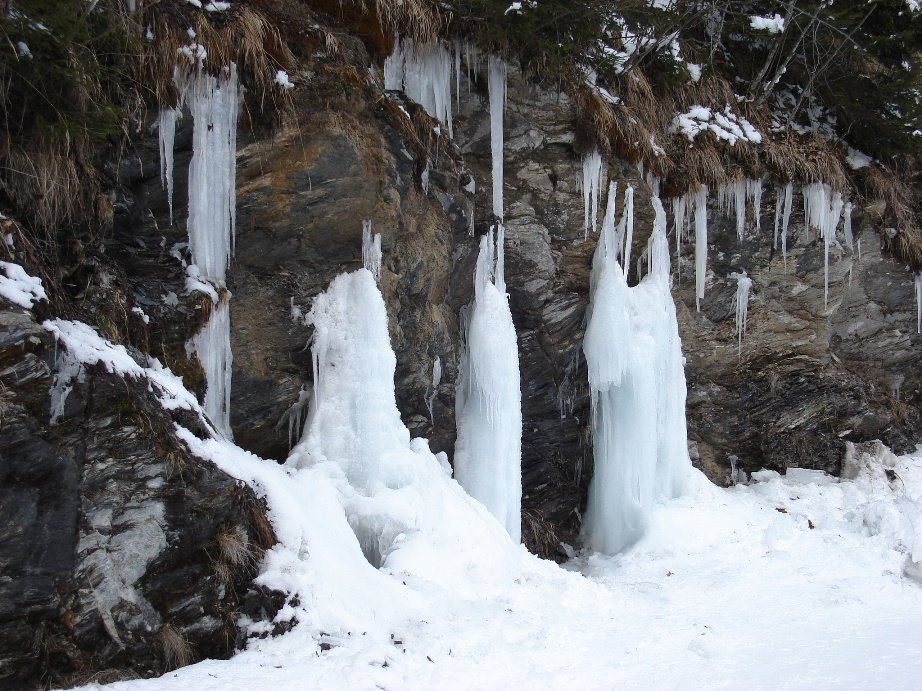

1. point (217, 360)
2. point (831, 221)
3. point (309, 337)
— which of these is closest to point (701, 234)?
point (831, 221)

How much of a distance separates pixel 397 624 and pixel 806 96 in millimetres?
9863

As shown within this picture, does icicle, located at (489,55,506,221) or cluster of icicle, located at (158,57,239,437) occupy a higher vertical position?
icicle, located at (489,55,506,221)

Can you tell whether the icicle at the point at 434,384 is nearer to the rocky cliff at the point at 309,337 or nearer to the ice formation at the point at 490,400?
the rocky cliff at the point at 309,337

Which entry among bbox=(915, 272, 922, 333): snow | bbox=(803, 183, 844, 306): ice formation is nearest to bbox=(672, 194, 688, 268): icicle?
bbox=(803, 183, 844, 306): ice formation

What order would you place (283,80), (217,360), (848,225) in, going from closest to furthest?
(217,360), (283,80), (848,225)

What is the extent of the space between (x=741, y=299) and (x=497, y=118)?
14.9ft

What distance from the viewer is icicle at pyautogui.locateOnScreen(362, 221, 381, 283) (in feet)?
19.1

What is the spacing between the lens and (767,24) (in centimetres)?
928

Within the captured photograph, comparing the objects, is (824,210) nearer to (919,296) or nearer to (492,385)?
(919,296)

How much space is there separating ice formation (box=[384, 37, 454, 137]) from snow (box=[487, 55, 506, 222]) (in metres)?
0.50

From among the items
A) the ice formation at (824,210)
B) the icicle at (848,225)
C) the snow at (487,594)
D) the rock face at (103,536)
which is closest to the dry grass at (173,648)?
the rock face at (103,536)

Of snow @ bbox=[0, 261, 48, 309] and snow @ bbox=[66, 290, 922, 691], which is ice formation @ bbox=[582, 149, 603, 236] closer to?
snow @ bbox=[66, 290, 922, 691]

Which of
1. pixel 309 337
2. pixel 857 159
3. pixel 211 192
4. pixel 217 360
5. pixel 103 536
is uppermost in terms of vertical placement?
pixel 857 159

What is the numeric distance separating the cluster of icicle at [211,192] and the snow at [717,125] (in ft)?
19.6
